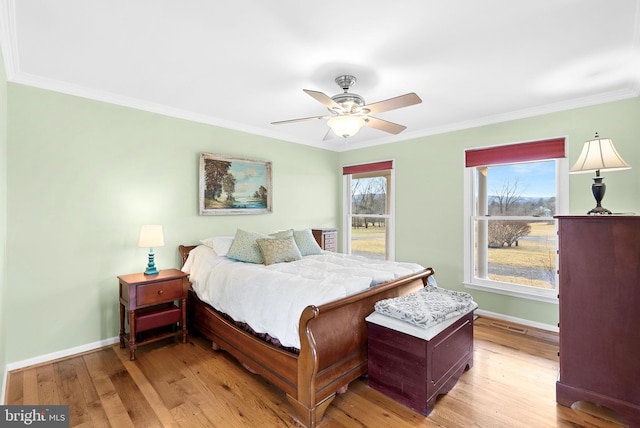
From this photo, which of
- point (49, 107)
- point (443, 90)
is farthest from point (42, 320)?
point (443, 90)

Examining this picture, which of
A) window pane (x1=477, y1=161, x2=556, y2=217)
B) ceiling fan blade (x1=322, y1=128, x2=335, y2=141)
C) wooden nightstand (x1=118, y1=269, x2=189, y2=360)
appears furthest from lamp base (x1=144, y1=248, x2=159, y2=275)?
window pane (x1=477, y1=161, x2=556, y2=217)

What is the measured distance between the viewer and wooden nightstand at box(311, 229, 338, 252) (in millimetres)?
4703

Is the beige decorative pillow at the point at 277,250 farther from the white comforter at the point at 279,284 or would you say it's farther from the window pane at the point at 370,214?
the window pane at the point at 370,214

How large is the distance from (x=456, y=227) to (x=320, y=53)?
2.87 metres

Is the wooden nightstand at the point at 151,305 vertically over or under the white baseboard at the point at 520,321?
over

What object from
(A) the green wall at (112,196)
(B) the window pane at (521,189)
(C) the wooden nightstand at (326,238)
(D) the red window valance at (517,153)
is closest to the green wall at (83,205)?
(A) the green wall at (112,196)

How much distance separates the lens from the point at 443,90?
9.52ft

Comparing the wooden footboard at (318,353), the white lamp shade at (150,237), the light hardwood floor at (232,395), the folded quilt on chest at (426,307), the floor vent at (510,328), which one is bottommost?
the light hardwood floor at (232,395)

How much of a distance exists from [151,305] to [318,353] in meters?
1.83

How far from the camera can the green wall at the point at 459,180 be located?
9.57 feet

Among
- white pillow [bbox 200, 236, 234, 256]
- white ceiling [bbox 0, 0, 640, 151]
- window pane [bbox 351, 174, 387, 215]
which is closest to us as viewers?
white ceiling [bbox 0, 0, 640, 151]

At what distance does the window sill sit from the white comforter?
4.55 feet

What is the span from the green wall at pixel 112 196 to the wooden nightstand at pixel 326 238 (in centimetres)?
101

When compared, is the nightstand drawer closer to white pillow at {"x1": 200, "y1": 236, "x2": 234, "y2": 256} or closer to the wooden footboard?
white pillow at {"x1": 200, "y1": 236, "x2": 234, "y2": 256}
